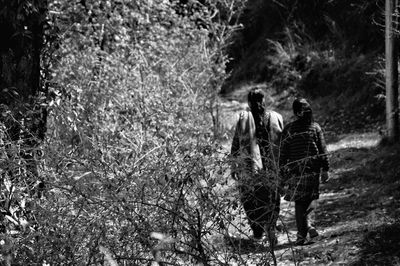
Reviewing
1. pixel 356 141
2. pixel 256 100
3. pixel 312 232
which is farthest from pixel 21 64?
pixel 356 141

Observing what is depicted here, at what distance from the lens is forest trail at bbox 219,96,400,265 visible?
7.15m

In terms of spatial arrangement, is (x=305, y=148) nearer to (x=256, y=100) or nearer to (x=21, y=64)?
(x=256, y=100)

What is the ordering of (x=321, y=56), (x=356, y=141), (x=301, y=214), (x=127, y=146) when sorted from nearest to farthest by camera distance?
(x=301, y=214) < (x=127, y=146) < (x=356, y=141) < (x=321, y=56)

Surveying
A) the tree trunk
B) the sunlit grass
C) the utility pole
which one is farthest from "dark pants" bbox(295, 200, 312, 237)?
the sunlit grass

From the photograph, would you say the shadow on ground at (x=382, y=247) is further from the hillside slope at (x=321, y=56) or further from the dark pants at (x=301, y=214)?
the hillside slope at (x=321, y=56)

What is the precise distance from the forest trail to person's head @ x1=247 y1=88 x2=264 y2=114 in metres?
1.27

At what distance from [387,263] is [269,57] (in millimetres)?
17437

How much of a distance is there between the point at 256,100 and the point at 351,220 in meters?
2.36

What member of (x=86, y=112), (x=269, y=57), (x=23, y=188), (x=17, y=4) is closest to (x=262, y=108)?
(x=86, y=112)

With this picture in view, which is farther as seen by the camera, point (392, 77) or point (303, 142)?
point (392, 77)

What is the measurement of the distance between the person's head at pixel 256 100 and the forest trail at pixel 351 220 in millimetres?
1270

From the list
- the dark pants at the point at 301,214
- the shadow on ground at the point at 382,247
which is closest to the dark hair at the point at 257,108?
the dark pants at the point at 301,214

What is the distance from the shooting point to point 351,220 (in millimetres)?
9328

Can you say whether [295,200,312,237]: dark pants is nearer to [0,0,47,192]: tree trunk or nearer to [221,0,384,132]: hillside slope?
[0,0,47,192]: tree trunk
